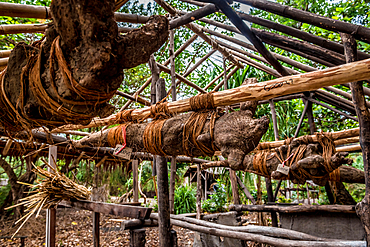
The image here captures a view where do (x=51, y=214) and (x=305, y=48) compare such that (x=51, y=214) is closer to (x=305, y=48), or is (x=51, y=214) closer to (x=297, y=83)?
(x=297, y=83)

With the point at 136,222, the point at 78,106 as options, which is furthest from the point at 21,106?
the point at 136,222

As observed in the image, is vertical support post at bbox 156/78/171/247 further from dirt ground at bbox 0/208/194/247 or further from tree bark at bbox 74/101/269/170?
dirt ground at bbox 0/208/194/247

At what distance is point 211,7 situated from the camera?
2.26 metres

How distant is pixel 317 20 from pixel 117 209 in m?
2.75

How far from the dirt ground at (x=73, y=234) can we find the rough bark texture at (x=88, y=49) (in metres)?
5.00

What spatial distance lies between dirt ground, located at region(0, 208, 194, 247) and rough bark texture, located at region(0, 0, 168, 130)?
500 cm

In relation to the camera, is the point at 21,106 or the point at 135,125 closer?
the point at 21,106

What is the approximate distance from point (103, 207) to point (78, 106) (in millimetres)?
2470

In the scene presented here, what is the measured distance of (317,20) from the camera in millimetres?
1791

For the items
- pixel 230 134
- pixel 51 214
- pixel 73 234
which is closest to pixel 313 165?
pixel 230 134

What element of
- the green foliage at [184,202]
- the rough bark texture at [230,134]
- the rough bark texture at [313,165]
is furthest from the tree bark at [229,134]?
the green foliage at [184,202]

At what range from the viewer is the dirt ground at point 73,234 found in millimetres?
5148

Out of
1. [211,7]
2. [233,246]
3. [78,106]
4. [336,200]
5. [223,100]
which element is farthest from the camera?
[233,246]

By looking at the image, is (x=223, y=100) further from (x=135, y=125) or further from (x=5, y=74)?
(x=5, y=74)
